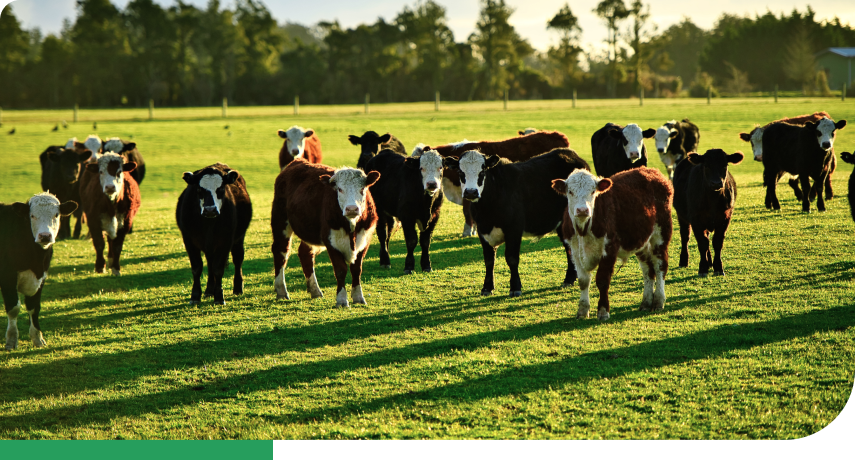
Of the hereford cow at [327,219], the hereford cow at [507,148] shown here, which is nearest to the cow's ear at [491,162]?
the hereford cow at [327,219]

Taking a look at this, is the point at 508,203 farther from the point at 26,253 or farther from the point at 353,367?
the point at 26,253

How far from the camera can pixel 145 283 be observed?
418 inches

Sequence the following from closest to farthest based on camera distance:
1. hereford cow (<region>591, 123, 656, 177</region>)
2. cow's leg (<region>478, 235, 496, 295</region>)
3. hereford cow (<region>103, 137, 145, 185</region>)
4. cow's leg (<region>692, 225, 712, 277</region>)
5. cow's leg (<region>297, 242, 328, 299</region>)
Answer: cow's leg (<region>478, 235, 496, 295</region>), cow's leg (<region>297, 242, 328, 299</region>), cow's leg (<region>692, 225, 712, 277</region>), hereford cow (<region>591, 123, 656, 177</region>), hereford cow (<region>103, 137, 145, 185</region>)

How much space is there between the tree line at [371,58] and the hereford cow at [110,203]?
284 inches

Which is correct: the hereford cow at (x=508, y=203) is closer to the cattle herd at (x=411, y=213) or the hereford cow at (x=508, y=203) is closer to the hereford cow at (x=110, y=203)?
the cattle herd at (x=411, y=213)

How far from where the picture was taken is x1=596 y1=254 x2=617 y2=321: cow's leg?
7332 millimetres

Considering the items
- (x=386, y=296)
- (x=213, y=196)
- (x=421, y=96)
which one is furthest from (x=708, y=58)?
(x=421, y=96)

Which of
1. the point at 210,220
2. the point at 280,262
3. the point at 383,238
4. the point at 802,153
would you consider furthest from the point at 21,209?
the point at 802,153

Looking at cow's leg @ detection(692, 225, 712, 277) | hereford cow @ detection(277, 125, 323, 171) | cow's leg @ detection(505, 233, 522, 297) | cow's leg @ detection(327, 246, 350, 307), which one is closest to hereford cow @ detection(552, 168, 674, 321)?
cow's leg @ detection(505, 233, 522, 297)

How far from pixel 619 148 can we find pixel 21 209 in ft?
34.2

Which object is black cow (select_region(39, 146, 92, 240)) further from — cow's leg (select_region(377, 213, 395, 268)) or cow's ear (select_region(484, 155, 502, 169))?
cow's ear (select_region(484, 155, 502, 169))

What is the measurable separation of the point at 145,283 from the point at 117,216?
146 cm

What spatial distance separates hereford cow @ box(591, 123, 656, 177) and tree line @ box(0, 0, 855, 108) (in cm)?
188

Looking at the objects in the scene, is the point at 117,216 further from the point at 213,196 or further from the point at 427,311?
the point at 427,311
